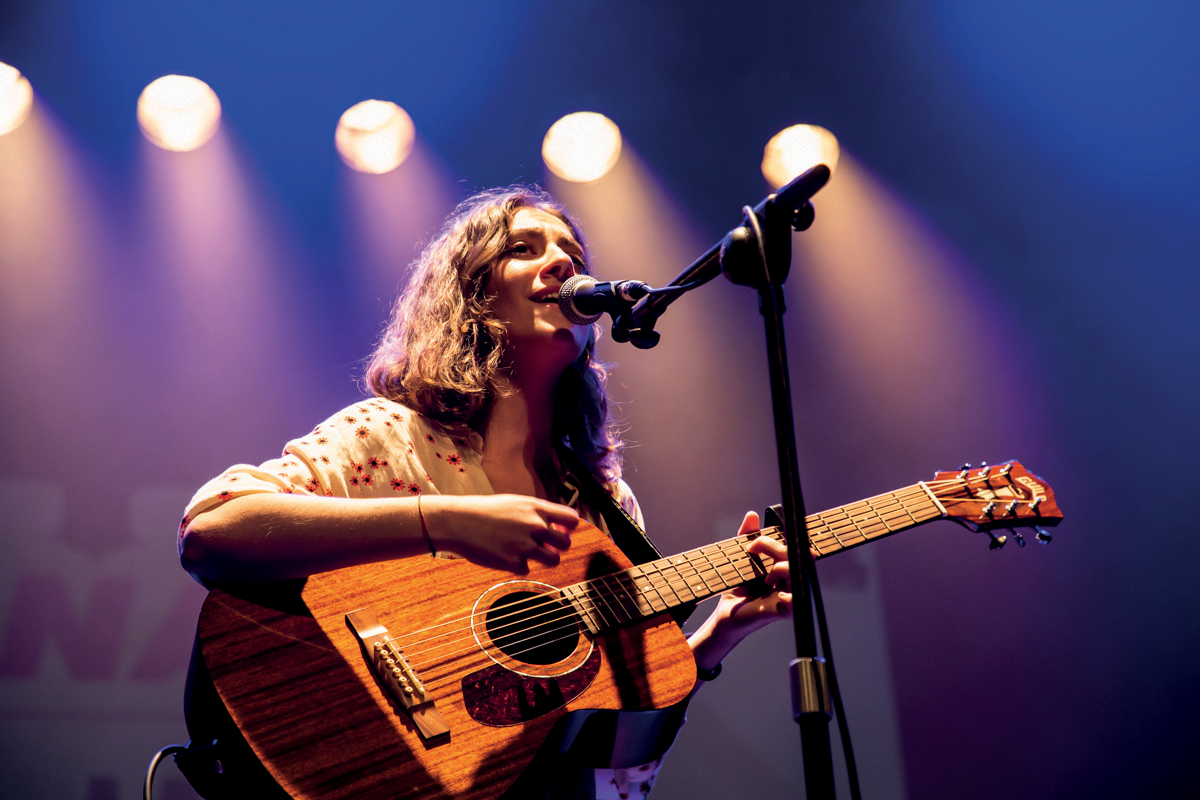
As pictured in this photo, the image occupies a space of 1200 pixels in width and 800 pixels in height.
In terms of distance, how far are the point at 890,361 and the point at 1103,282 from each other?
123cm

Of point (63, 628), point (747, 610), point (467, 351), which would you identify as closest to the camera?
point (747, 610)

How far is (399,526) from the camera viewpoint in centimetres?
158

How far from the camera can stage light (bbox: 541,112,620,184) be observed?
4543 millimetres

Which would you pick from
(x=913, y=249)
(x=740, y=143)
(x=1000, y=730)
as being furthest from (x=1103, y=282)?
(x=1000, y=730)

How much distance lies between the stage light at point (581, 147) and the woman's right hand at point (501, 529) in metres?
3.32

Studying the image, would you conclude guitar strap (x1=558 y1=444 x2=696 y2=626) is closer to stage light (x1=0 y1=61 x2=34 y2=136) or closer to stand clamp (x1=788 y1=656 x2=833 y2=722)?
stand clamp (x1=788 y1=656 x2=833 y2=722)

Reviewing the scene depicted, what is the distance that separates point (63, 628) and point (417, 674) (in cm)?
245

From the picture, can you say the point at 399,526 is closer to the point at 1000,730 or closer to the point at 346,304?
the point at 346,304

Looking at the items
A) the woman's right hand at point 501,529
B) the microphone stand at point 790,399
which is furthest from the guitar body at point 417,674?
the microphone stand at point 790,399

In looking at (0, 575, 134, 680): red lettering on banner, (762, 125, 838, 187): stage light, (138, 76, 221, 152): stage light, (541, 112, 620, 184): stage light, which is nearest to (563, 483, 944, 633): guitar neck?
(0, 575, 134, 680): red lettering on banner

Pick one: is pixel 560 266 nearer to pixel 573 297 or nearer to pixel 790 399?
pixel 573 297

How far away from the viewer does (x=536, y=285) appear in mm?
2455

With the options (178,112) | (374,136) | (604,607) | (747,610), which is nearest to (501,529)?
(604,607)

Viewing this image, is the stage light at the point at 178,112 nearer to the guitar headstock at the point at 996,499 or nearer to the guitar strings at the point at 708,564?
the guitar strings at the point at 708,564
